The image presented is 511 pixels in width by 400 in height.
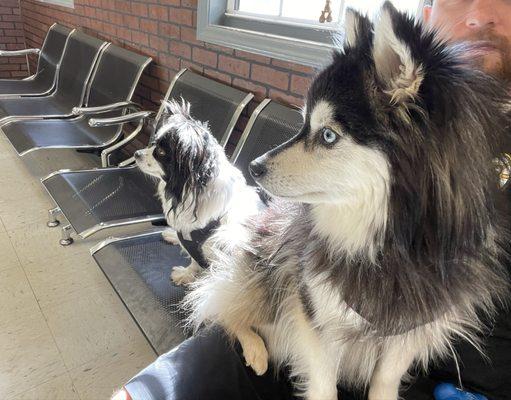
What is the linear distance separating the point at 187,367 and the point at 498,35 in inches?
38.4

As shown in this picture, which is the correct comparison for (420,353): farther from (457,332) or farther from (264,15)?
(264,15)

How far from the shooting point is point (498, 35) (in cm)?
74

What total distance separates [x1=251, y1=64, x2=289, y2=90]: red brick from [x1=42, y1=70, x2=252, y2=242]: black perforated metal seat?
12cm

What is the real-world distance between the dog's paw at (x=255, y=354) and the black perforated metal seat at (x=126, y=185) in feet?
3.48

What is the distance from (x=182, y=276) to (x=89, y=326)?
23.8 inches

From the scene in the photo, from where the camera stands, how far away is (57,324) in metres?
1.86

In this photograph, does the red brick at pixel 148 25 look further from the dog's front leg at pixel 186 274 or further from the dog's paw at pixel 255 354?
the dog's paw at pixel 255 354

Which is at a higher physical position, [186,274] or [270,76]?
[270,76]

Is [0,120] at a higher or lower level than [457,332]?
lower

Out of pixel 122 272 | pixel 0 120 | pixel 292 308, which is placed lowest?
pixel 122 272

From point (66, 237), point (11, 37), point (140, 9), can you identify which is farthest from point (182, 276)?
point (11, 37)

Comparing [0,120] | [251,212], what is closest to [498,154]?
[251,212]

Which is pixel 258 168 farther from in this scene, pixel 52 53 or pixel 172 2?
pixel 52 53

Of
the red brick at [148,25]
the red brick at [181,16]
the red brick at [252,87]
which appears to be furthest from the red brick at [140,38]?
the red brick at [252,87]
